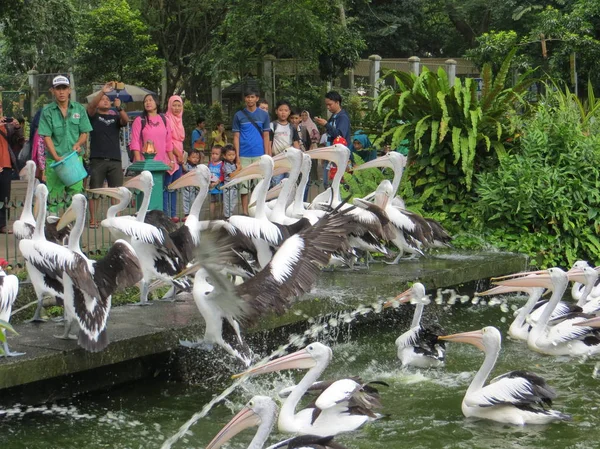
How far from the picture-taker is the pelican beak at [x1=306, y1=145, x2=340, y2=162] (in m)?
10.5

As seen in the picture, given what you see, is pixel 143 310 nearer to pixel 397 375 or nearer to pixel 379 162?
pixel 397 375

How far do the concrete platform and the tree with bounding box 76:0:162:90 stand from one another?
655 inches

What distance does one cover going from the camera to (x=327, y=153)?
1057 cm

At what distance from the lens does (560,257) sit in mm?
11242

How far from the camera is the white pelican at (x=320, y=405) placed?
6.13 metres

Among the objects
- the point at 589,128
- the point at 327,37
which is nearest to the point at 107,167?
the point at 589,128

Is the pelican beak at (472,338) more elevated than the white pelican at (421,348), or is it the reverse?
the pelican beak at (472,338)

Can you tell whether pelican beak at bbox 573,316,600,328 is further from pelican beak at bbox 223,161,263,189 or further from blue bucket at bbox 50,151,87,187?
blue bucket at bbox 50,151,87,187

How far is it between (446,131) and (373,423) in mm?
5612

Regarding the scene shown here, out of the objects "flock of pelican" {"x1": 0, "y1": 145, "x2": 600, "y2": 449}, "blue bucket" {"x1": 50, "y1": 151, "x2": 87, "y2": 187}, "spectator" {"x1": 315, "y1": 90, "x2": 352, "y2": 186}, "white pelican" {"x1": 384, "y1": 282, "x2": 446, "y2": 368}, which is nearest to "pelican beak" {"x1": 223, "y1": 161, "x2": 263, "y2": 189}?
"flock of pelican" {"x1": 0, "y1": 145, "x2": 600, "y2": 449}

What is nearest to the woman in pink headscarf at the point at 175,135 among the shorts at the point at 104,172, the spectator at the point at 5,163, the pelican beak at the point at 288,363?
the shorts at the point at 104,172

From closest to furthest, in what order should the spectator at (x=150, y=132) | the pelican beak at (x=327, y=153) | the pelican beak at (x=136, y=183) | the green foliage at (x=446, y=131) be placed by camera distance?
the pelican beak at (x=136, y=183) < the pelican beak at (x=327, y=153) < the spectator at (x=150, y=132) < the green foliage at (x=446, y=131)

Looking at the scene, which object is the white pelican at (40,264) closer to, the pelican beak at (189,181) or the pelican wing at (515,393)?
the pelican beak at (189,181)

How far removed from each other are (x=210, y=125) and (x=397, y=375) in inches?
710
